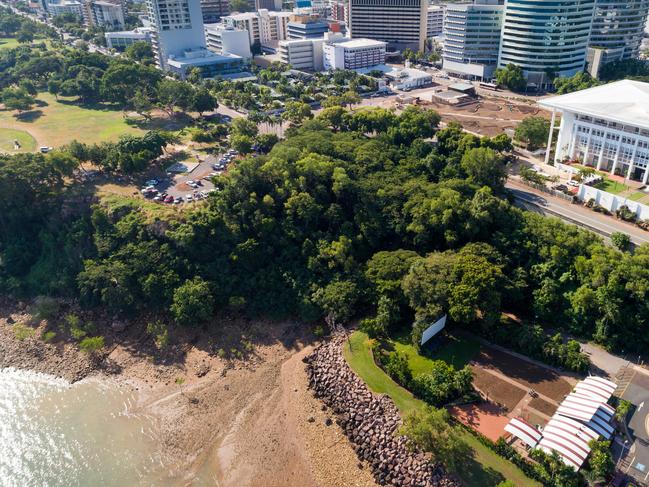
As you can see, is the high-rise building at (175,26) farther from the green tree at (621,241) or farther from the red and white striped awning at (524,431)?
the red and white striped awning at (524,431)

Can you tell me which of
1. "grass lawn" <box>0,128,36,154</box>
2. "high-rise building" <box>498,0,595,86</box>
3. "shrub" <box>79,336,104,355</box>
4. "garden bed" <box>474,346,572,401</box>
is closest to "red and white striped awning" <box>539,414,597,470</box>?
"garden bed" <box>474,346,572,401</box>

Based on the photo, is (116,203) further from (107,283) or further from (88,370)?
(88,370)

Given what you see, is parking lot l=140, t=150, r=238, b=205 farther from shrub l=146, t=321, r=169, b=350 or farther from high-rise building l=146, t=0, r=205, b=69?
high-rise building l=146, t=0, r=205, b=69

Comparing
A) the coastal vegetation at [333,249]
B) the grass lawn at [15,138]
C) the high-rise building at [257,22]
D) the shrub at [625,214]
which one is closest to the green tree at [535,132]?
the coastal vegetation at [333,249]

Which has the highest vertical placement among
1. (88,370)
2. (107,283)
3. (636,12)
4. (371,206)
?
(636,12)

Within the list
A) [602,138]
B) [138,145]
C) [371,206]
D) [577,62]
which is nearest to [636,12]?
[577,62]
